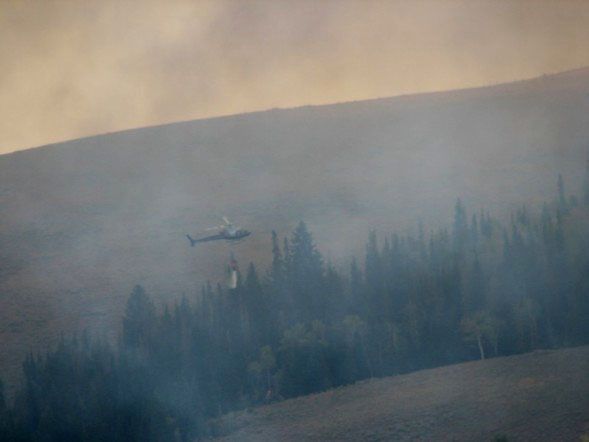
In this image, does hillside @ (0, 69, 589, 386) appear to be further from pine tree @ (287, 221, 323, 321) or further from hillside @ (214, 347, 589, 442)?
hillside @ (214, 347, 589, 442)

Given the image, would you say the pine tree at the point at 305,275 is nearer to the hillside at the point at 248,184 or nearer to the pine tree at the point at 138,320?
the hillside at the point at 248,184

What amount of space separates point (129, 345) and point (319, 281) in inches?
625

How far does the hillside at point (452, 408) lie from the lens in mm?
40938

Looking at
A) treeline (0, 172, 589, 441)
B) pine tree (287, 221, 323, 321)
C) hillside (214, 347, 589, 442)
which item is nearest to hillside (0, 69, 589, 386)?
pine tree (287, 221, 323, 321)

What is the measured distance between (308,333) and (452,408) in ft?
60.2

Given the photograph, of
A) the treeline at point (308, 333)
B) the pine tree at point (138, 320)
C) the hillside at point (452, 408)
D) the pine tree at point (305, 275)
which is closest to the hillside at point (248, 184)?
the pine tree at point (138, 320)

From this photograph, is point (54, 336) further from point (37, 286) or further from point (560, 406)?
point (560, 406)

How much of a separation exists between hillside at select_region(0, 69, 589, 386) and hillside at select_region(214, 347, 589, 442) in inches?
993

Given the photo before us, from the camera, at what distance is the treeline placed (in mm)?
55812

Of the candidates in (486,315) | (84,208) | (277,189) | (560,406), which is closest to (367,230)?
(277,189)

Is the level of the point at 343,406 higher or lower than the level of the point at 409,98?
lower

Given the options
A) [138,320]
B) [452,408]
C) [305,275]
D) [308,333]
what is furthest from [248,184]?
[452,408]

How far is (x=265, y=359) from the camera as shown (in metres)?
58.9

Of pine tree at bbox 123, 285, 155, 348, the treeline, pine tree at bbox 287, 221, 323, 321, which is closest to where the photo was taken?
the treeline
